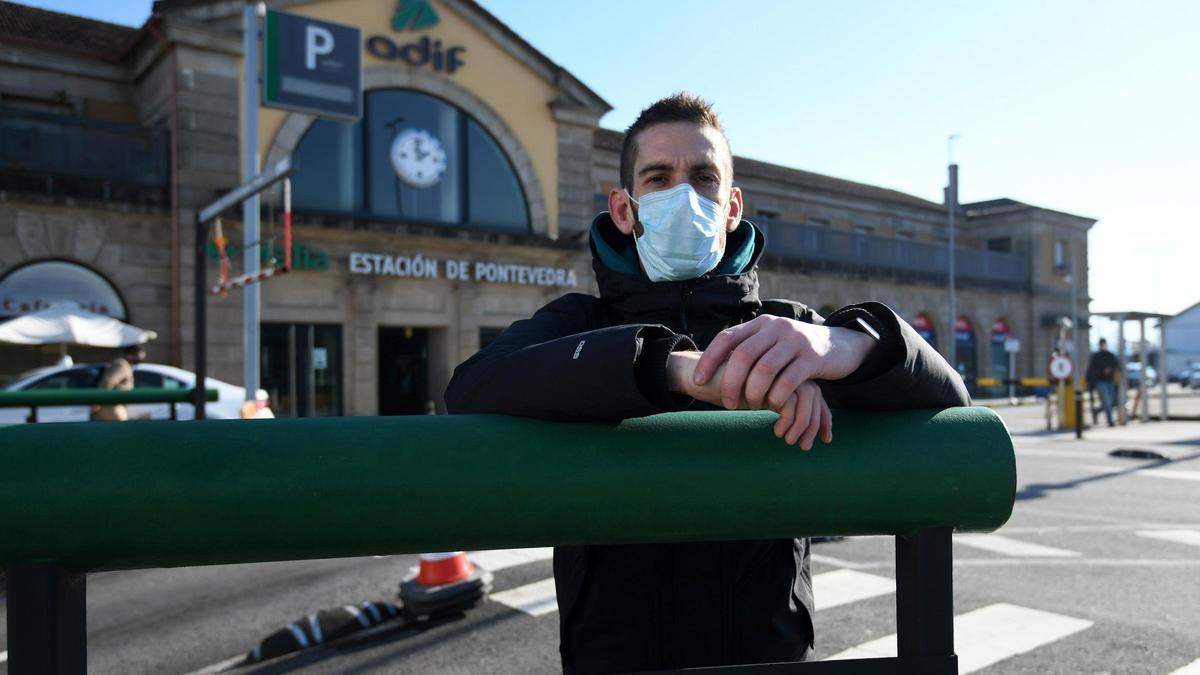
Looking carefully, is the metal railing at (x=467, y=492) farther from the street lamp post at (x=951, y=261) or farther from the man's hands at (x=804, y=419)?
the street lamp post at (x=951, y=261)

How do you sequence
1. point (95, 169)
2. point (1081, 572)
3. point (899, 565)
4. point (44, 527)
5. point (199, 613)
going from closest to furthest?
point (44, 527) < point (899, 565) < point (199, 613) < point (1081, 572) < point (95, 169)

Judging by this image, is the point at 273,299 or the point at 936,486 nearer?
the point at 936,486

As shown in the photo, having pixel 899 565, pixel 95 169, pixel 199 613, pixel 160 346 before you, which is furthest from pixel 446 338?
pixel 899 565

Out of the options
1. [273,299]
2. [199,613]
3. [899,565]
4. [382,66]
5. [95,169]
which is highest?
[382,66]

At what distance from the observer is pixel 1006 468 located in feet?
3.50

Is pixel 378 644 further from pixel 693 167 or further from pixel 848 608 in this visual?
pixel 693 167

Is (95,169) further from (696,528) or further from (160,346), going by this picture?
(696,528)

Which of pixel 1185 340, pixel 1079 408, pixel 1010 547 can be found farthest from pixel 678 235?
pixel 1185 340

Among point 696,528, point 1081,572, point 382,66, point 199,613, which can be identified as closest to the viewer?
point 696,528

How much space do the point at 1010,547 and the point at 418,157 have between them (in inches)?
645

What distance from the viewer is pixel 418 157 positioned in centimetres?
1975

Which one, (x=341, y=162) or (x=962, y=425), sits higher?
(x=341, y=162)

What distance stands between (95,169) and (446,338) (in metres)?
7.97

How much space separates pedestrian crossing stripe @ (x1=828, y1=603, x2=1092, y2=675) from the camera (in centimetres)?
391
